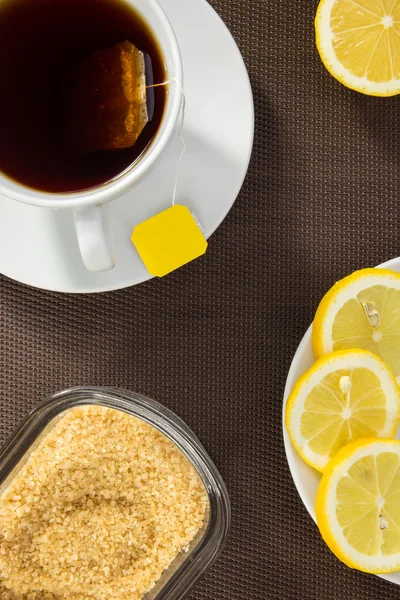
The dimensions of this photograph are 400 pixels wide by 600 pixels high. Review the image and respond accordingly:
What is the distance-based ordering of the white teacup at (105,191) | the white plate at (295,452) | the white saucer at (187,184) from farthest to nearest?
the white plate at (295,452)
the white saucer at (187,184)
the white teacup at (105,191)

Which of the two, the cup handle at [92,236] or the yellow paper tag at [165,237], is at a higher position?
the yellow paper tag at [165,237]

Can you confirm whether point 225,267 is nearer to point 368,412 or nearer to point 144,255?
point 144,255

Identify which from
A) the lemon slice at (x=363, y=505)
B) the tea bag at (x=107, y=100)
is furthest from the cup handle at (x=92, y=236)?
the lemon slice at (x=363, y=505)

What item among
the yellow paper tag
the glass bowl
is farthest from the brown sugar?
the yellow paper tag

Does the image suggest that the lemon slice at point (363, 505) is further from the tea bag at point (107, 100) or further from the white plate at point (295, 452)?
the tea bag at point (107, 100)

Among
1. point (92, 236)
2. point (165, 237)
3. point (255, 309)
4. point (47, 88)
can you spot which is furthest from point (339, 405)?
point (47, 88)

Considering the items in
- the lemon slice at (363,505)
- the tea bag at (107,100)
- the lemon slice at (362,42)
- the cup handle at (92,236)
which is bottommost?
the cup handle at (92,236)
